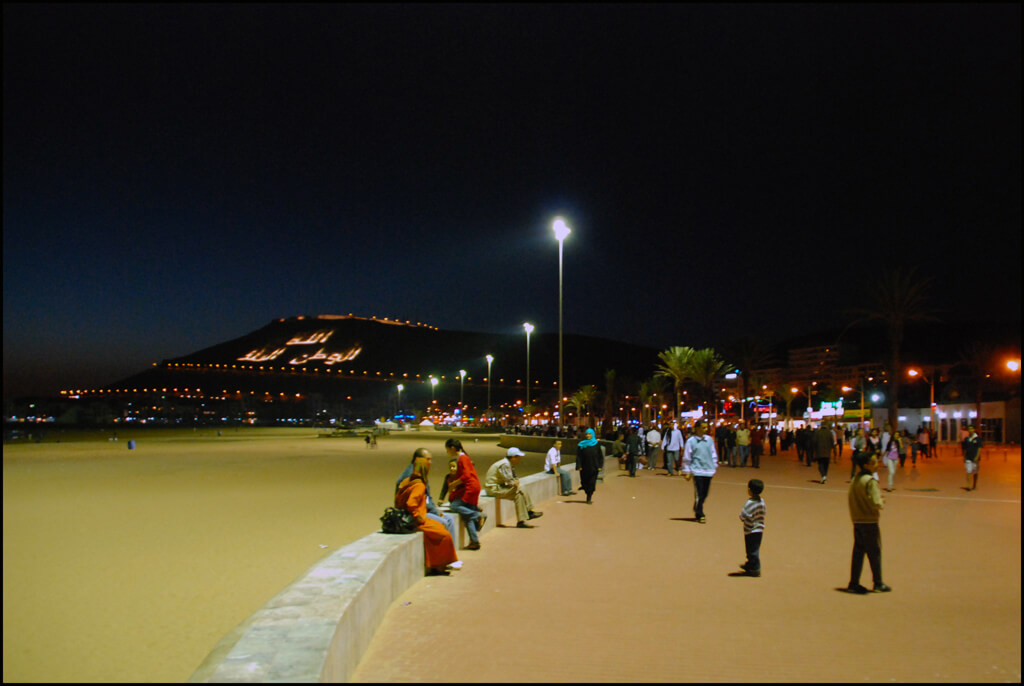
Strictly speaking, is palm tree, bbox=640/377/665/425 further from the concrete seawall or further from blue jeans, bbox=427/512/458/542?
the concrete seawall

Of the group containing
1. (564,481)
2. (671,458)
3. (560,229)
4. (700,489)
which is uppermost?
(560,229)

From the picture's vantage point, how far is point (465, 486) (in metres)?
9.38

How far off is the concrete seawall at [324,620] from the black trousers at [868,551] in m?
4.04

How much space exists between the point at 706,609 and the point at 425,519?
281cm

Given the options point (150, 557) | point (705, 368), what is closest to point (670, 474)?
point (150, 557)

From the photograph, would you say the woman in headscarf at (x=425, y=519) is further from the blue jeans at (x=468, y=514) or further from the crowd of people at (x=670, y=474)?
the blue jeans at (x=468, y=514)

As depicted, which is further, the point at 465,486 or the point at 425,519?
the point at 465,486

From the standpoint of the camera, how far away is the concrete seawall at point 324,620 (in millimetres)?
3775

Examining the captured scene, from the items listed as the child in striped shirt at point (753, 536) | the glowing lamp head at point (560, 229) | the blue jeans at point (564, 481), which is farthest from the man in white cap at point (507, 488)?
the glowing lamp head at point (560, 229)

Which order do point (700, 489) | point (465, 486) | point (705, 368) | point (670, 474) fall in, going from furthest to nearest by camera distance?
point (705, 368), point (670, 474), point (700, 489), point (465, 486)

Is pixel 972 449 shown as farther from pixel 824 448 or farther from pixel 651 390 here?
pixel 651 390

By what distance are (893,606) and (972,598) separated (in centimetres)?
82

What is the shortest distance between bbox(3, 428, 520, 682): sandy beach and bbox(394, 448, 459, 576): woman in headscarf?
1.52 metres

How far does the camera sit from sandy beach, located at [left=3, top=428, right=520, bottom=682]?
5.82 m
